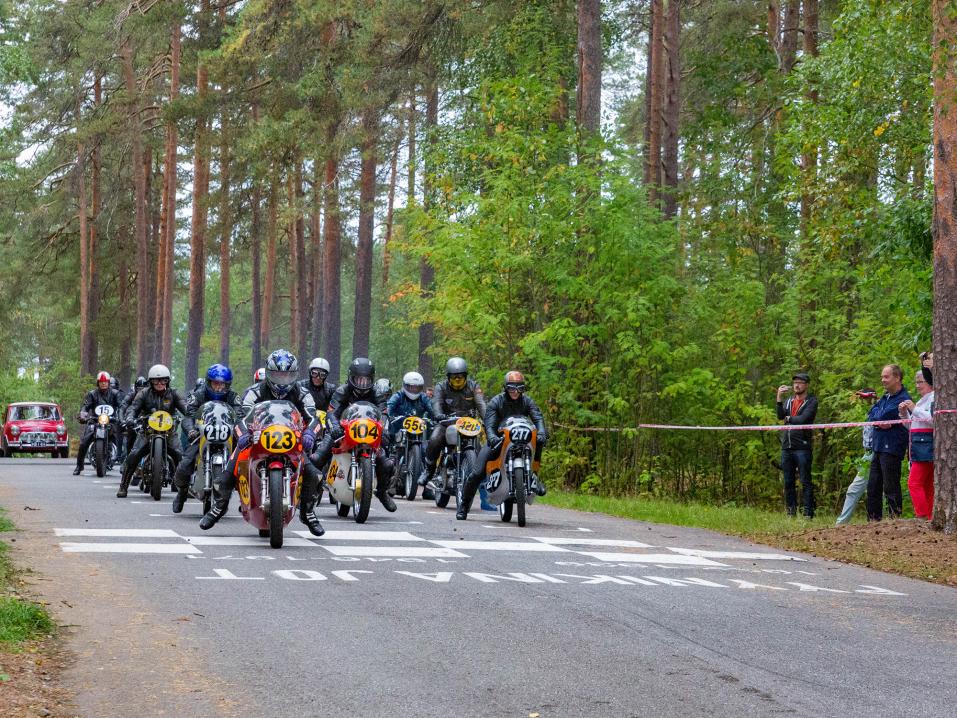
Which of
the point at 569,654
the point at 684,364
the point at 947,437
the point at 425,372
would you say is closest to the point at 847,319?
the point at 684,364

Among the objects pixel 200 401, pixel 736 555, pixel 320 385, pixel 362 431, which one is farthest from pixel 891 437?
pixel 200 401

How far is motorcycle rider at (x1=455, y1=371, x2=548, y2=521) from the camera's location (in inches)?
658

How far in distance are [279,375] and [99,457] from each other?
14233 millimetres

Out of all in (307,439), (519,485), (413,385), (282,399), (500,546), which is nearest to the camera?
(307,439)

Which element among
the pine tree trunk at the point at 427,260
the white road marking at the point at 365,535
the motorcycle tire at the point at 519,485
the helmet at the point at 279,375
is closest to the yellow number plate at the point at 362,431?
the white road marking at the point at 365,535

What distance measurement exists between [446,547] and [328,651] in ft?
19.2

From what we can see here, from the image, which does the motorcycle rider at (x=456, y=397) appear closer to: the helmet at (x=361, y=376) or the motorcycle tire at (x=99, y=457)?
the helmet at (x=361, y=376)

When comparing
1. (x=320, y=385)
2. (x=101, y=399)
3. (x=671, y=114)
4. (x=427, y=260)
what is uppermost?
(x=671, y=114)

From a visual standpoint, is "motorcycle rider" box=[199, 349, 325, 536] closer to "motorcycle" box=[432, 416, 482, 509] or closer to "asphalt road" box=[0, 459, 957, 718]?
"asphalt road" box=[0, 459, 957, 718]

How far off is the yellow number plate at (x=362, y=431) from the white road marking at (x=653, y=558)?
3222mm

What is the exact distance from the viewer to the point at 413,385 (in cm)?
2045

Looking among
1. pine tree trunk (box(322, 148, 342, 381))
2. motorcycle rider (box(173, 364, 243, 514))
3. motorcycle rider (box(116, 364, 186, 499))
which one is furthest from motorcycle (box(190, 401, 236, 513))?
pine tree trunk (box(322, 148, 342, 381))

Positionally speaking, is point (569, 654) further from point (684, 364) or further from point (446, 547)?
point (684, 364)

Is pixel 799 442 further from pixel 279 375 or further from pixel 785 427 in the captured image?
pixel 279 375
